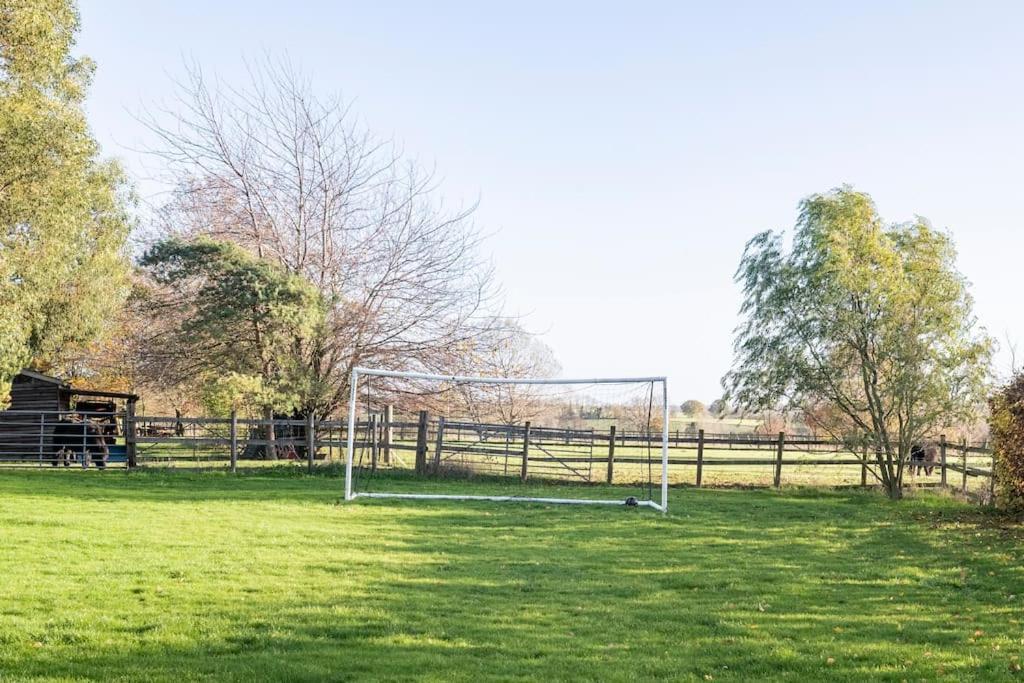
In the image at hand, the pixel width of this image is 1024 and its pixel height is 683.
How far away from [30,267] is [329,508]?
8472 millimetres

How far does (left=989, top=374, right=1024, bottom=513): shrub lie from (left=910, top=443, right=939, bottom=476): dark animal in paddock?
13.4 feet

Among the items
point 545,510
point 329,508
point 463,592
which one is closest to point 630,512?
point 545,510

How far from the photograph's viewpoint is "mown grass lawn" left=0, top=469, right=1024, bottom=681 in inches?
209

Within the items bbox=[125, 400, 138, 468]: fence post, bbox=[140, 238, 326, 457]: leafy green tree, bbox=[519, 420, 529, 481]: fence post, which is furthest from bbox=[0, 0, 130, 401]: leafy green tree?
bbox=[519, 420, 529, 481]: fence post

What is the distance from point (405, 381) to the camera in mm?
24844

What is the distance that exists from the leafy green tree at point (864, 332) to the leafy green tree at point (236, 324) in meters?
11.0

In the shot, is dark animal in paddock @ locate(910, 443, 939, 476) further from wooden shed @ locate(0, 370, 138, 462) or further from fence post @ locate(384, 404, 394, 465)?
wooden shed @ locate(0, 370, 138, 462)

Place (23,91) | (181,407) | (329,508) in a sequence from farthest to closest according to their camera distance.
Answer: (181,407) < (23,91) < (329,508)

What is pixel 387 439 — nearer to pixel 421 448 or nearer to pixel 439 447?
pixel 421 448

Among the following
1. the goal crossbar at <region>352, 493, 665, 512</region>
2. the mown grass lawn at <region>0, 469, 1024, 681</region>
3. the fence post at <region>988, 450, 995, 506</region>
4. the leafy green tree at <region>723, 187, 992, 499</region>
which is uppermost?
the leafy green tree at <region>723, 187, 992, 499</region>

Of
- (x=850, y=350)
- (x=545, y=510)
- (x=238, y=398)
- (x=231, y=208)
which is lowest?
(x=545, y=510)

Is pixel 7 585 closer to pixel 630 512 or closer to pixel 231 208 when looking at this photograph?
pixel 630 512

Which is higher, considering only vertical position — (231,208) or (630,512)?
(231,208)

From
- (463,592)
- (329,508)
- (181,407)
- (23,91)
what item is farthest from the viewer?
(181,407)
